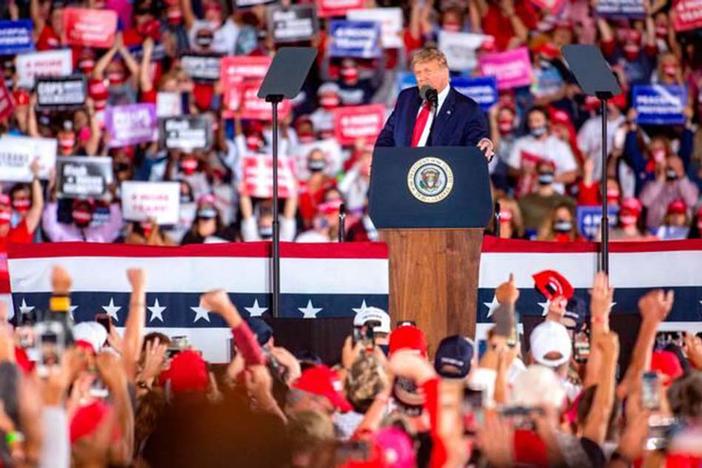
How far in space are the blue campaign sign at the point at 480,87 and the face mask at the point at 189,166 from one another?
1929 millimetres

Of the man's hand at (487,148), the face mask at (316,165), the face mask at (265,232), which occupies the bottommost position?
the face mask at (265,232)

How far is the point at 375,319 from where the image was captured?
9.09 metres

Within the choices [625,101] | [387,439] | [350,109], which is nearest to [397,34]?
[350,109]

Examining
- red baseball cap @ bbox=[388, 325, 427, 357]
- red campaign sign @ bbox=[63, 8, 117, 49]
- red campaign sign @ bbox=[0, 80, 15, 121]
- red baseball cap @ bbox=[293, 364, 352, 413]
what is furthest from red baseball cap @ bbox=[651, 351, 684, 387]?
red campaign sign @ bbox=[63, 8, 117, 49]

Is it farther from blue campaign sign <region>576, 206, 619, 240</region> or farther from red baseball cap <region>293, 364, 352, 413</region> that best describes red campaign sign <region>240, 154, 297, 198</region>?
red baseball cap <region>293, 364, 352, 413</region>

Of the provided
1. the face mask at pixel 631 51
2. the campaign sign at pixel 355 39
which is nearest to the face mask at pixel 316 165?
the campaign sign at pixel 355 39

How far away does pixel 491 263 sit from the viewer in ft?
33.4

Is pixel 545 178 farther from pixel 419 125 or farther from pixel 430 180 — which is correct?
pixel 430 180

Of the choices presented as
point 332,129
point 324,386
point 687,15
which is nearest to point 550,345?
→ point 324,386

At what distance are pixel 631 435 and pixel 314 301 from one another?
4484mm

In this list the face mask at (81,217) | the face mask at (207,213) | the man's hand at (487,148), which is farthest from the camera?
the face mask at (81,217)

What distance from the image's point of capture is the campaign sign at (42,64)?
1399 cm

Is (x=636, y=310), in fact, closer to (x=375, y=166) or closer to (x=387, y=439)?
(x=375, y=166)

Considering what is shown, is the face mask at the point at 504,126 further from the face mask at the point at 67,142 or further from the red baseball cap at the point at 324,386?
the red baseball cap at the point at 324,386
